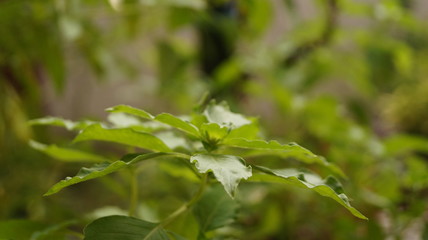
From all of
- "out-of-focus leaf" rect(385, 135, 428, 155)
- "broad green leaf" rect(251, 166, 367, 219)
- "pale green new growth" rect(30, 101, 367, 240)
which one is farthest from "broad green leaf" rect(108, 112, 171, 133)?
"out-of-focus leaf" rect(385, 135, 428, 155)

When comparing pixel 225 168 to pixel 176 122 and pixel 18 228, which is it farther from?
pixel 18 228

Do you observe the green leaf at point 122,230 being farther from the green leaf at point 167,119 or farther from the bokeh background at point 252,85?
the bokeh background at point 252,85

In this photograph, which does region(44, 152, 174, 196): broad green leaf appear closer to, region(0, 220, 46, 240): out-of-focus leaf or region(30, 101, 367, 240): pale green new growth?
region(30, 101, 367, 240): pale green new growth

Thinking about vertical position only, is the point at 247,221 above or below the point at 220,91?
below

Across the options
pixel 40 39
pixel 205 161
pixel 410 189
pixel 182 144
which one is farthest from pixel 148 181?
pixel 205 161

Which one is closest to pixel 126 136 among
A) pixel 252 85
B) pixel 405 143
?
pixel 405 143

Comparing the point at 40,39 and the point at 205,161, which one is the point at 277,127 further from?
the point at 205,161

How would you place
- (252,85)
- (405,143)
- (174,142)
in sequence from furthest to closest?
1. (252,85)
2. (405,143)
3. (174,142)
